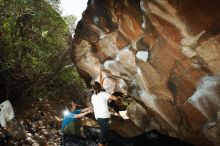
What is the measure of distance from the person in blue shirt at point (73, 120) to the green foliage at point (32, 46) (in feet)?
22.4

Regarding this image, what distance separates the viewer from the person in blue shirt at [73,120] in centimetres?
943

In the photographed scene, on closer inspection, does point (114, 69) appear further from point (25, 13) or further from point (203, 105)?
point (25, 13)

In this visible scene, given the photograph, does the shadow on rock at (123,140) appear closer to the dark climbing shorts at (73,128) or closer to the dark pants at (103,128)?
the dark climbing shorts at (73,128)

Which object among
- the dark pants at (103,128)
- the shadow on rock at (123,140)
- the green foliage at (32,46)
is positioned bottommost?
the shadow on rock at (123,140)

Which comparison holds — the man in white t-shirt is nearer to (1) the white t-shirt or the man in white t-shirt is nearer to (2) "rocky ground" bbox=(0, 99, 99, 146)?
(1) the white t-shirt

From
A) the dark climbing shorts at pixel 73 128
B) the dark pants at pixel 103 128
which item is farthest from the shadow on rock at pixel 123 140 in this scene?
the dark pants at pixel 103 128

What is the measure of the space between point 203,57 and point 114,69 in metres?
4.34

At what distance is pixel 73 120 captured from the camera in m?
9.80

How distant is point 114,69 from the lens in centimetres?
1002

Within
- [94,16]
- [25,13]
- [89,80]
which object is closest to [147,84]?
[94,16]

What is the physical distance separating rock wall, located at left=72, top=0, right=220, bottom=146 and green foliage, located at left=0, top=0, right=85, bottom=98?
6305 mm

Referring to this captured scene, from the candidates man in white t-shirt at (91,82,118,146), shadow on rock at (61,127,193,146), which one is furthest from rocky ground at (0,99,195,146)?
man in white t-shirt at (91,82,118,146)

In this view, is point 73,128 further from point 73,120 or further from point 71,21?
point 71,21

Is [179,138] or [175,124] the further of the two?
[179,138]
